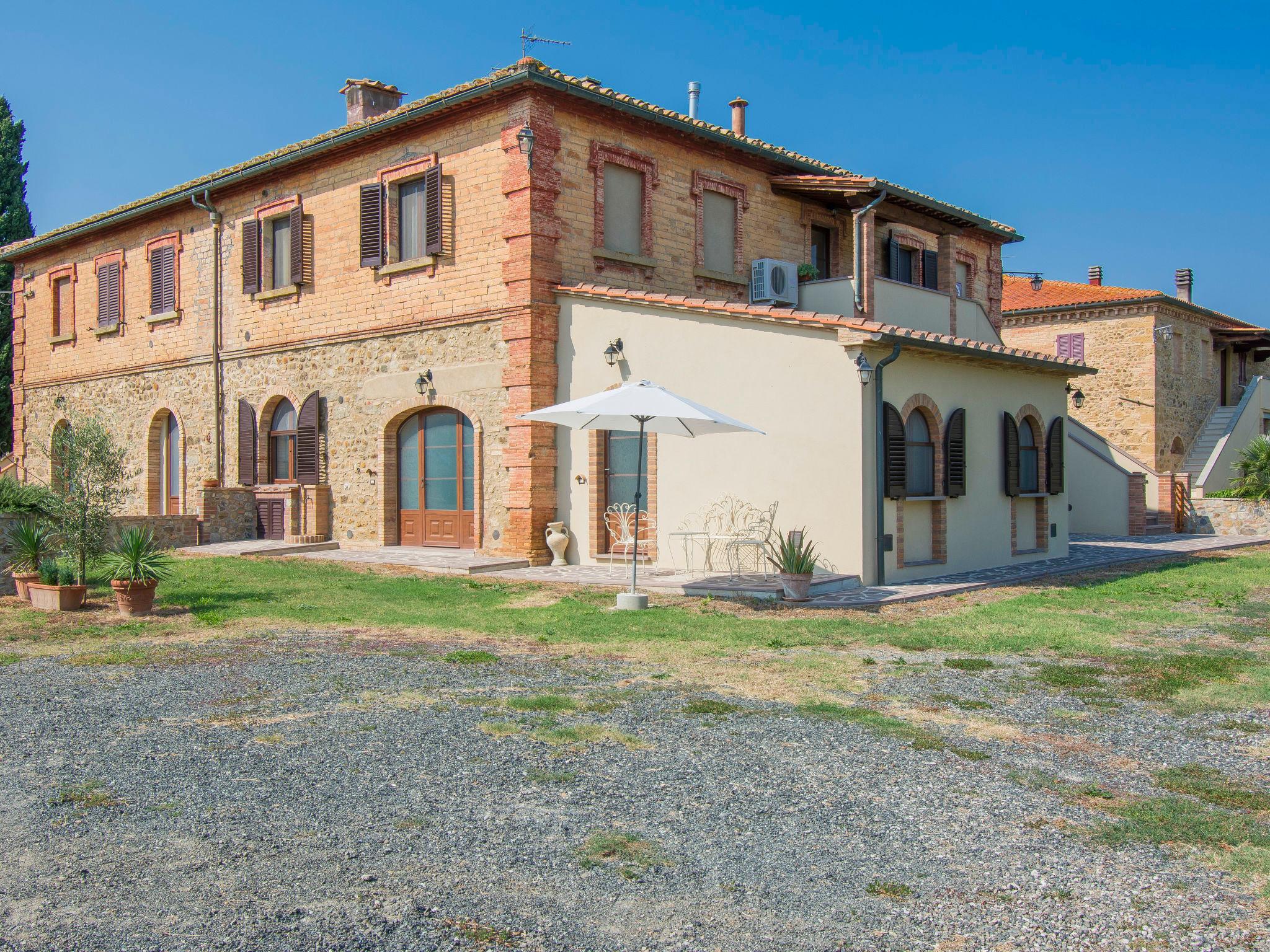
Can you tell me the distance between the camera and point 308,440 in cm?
Result: 1714

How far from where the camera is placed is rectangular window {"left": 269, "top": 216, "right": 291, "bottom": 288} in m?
17.7

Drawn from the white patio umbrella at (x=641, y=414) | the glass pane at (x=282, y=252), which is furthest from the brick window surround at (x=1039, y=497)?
the glass pane at (x=282, y=252)

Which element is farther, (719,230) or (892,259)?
(892,259)

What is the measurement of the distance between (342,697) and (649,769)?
236 cm

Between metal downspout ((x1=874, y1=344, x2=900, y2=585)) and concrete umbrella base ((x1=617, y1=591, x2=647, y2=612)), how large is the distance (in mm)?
3294

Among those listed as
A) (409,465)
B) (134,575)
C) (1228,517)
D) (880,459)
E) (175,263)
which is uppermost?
(175,263)

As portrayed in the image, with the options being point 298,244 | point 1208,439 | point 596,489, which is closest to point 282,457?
point 298,244

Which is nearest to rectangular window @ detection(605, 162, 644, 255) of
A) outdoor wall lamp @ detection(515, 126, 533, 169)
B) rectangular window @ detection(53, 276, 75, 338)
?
outdoor wall lamp @ detection(515, 126, 533, 169)

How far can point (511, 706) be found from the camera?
238 inches

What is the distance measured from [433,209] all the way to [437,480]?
404 centimetres

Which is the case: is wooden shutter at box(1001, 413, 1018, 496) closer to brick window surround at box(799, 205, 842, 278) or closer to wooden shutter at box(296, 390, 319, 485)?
brick window surround at box(799, 205, 842, 278)

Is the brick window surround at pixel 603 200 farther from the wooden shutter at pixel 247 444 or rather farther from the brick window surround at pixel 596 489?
the wooden shutter at pixel 247 444

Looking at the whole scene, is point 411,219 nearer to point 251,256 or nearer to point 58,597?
point 251,256

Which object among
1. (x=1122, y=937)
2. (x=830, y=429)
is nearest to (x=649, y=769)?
(x=1122, y=937)
